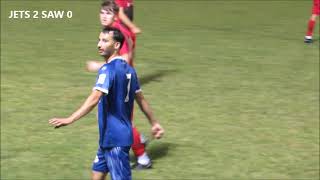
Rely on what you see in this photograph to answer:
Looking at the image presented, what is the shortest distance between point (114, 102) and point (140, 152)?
1879 mm

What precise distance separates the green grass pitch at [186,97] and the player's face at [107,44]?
224cm

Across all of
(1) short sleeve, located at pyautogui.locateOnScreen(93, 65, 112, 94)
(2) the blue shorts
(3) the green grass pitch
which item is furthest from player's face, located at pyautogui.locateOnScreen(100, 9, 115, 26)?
(3) the green grass pitch

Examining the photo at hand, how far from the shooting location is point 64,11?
19.4m

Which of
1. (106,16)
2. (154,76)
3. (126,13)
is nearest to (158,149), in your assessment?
(126,13)

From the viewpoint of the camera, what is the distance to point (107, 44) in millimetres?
4691

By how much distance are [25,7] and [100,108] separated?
1527 centimetres

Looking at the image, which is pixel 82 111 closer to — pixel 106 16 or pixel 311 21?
pixel 106 16

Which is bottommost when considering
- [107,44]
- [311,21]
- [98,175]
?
[98,175]

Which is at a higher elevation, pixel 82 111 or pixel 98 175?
pixel 82 111

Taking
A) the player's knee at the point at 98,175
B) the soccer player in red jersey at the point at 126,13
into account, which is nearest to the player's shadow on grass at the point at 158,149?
the soccer player in red jersey at the point at 126,13

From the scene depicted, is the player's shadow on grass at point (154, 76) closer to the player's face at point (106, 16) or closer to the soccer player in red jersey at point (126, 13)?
the soccer player in red jersey at point (126, 13)

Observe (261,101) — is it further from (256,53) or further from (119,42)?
(119,42)

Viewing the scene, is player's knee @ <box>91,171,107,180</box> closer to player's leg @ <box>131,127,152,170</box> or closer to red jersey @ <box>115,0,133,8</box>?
player's leg @ <box>131,127,152,170</box>

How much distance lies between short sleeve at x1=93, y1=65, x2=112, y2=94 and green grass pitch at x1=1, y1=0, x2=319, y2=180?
2.20 metres
